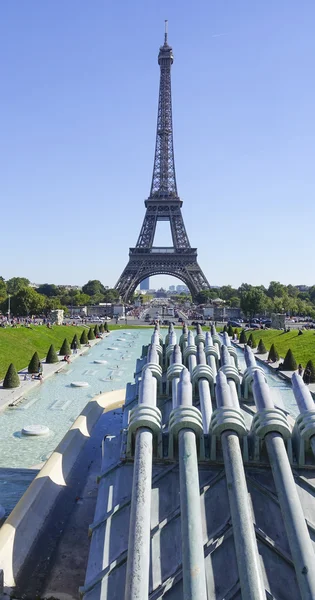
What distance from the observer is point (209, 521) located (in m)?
4.91

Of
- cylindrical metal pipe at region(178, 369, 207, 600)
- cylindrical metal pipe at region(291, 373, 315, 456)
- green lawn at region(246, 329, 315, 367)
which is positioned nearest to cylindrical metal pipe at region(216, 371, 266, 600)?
cylindrical metal pipe at region(178, 369, 207, 600)

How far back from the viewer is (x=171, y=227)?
92.2 meters

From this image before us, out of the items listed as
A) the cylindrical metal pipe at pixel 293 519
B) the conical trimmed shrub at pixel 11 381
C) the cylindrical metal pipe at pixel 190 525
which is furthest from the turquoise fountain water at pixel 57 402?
the cylindrical metal pipe at pixel 293 519

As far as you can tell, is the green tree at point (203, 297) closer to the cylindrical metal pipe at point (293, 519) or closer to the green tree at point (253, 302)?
the green tree at point (253, 302)

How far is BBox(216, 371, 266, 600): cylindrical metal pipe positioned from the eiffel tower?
8117cm

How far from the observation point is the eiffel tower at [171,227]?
88125 millimetres

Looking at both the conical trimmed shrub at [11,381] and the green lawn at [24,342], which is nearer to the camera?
the conical trimmed shrub at [11,381]

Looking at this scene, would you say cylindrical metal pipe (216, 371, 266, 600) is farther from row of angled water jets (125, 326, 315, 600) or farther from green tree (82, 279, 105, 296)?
green tree (82, 279, 105, 296)

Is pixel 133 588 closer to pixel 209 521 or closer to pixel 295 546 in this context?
pixel 295 546

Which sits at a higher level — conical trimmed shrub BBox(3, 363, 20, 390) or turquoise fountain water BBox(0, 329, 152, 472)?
conical trimmed shrub BBox(3, 363, 20, 390)

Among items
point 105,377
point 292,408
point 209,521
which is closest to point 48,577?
point 209,521

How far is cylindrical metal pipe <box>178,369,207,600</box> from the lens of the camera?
297cm

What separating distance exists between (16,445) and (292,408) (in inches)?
432

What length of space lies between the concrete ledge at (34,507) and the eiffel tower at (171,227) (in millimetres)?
74709
